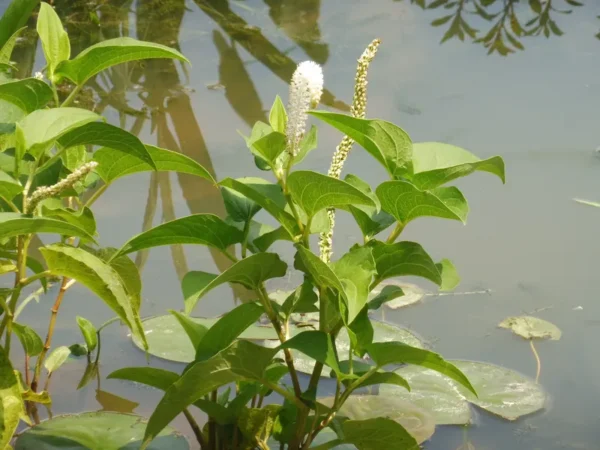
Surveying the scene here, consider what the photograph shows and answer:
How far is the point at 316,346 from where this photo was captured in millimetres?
1022

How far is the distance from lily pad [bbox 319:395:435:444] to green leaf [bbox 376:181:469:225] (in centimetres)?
47

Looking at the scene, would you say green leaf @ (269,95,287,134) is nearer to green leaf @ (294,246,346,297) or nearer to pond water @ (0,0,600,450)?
green leaf @ (294,246,346,297)

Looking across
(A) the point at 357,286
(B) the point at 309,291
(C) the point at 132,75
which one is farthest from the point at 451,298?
(C) the point at 132,75

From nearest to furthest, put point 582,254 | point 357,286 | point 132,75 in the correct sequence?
point 357,286
point 582,254
point 132,75

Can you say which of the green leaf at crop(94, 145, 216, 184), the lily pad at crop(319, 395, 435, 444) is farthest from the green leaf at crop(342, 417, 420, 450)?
the green leaf at crop(94, 145, 216, 184)

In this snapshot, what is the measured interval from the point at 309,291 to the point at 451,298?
77cm

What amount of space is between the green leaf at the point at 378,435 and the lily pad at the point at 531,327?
1.91 ft

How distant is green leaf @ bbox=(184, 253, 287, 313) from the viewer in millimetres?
992

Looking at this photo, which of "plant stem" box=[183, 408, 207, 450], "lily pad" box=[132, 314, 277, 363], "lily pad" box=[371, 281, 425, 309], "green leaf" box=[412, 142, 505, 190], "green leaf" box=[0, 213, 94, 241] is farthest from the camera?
"lily pad" box=[371, 281, 425, 309]

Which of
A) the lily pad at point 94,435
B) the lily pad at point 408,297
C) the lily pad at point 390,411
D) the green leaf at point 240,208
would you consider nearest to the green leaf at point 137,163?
the green leaf at point 240,208

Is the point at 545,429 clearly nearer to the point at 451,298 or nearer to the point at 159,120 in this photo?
the point at 451,298

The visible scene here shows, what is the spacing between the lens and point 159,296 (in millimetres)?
1801

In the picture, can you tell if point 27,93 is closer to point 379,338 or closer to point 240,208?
point 240,208

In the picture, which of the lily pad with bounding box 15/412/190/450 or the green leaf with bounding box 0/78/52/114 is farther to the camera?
the lily pad with bounding box 15/412/190/450
